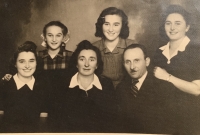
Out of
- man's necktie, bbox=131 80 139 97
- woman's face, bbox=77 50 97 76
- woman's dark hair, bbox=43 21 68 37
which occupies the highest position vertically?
woman's dark hair, bbox=43 21 68 37

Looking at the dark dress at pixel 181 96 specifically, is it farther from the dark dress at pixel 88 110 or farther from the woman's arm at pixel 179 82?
the dark dress at pixel 88 110

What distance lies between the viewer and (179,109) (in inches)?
47.2

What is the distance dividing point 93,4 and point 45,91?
1.43 ft

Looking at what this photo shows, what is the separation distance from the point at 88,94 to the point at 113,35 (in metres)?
0.28

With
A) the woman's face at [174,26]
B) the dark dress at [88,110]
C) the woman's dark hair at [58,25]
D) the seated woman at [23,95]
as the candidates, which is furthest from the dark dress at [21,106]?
the woman's face at [174,26]

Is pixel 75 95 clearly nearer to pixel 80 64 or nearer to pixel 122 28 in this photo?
pixel 80 64

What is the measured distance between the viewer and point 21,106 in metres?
1.17

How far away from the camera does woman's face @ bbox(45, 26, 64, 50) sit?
47.1 inches

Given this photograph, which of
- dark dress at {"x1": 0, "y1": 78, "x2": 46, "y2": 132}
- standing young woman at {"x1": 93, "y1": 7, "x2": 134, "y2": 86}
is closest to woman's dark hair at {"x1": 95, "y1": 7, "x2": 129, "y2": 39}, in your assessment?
standing young woman at {"x1": 93, "y1": 7, "x2": 134, "y2": 86}

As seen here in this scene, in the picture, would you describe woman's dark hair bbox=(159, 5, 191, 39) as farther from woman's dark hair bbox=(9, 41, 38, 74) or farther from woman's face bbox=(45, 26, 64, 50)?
woman's dark hair bbox=(9, 41, 38, 74)

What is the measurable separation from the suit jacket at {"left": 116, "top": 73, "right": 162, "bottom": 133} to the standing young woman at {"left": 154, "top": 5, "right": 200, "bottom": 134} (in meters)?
0.05

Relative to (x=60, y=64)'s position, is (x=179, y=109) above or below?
below

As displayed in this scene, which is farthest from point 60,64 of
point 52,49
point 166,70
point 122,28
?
point 166,70

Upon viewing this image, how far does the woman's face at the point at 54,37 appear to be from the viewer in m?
1.20
